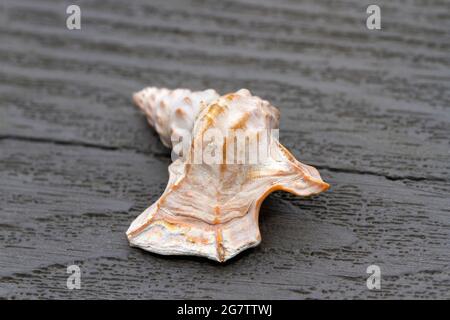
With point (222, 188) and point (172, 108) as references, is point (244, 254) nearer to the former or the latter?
point (222, 188)

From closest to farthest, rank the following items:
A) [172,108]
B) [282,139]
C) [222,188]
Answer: [222,188] → [172,108] → [282,139]

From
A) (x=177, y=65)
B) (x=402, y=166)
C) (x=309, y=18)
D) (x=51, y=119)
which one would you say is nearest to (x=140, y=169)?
(x=51, y=119)

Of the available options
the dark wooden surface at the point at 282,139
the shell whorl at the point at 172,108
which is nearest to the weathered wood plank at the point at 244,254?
the dark wooden surface at the point at 282,139

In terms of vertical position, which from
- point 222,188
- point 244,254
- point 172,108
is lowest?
point 244,254

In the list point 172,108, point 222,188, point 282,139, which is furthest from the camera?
point 282,139

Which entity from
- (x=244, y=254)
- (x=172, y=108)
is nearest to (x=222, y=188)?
(x=244, y=254)
